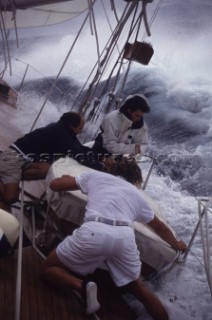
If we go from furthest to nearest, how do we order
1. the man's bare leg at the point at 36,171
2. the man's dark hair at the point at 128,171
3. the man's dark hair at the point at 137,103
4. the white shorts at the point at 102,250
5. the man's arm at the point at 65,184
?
the man's dark hair at the point at 137,103, the man's bare leg at the point at 36,171, the man's dark hair at the point at 128,171, the man's arm at the point at 65,184, the white shorts at the point at 102,250

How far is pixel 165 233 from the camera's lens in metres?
2.38

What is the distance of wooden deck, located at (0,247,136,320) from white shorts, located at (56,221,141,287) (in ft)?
0.72

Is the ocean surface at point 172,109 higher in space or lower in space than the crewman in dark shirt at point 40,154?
lower

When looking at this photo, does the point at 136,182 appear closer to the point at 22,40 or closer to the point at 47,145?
the point at 47,145

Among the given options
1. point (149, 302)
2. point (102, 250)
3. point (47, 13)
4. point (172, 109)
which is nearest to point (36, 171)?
point (102, 250)

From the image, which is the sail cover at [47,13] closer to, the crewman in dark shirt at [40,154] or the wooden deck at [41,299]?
the crewman in dark shirt at [40,154]

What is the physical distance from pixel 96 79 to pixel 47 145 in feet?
3.91

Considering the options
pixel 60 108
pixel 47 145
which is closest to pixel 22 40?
pixel 60 108

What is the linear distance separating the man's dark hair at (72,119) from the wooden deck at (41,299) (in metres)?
1.15

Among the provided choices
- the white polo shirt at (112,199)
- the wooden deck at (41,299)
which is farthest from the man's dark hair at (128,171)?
the wooden deck at (41,299)

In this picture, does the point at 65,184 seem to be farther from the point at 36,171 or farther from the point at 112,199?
the point at 36,171

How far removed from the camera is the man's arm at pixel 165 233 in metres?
2.34

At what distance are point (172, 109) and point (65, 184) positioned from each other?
8.47m

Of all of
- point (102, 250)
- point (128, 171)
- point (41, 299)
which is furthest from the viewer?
point (128, 171)
